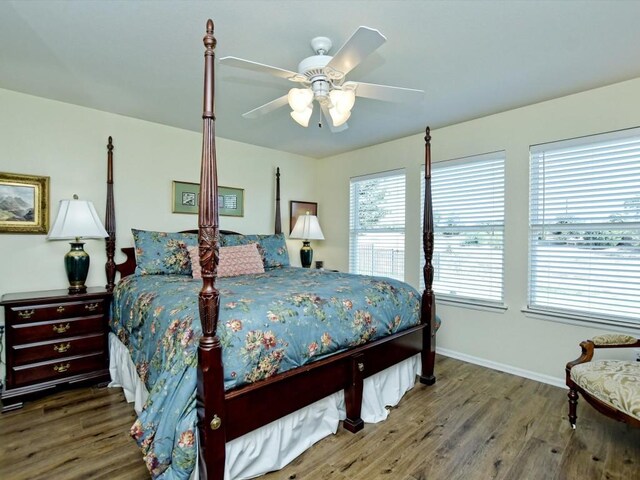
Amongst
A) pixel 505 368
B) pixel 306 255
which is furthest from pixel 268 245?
pixel 505 368

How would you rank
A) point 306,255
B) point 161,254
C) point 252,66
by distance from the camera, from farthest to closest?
point 306,255 → point 161,254 → point 252,66

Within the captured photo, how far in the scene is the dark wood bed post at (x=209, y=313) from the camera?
4.62 feet

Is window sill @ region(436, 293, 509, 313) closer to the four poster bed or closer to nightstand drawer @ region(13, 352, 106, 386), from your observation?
the four poster bed

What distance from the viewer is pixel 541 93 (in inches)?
110

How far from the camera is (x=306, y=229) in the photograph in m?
4.39

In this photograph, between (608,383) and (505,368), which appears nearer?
(608,383)

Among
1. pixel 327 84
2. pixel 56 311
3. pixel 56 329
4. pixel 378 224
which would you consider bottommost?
pixel 56 329

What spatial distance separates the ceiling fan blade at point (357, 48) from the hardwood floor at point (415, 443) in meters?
2.15

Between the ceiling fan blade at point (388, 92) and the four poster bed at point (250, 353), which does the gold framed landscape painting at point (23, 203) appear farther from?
the ceiling fan blade at point (388, 92)

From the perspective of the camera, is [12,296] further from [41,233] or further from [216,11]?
[216,11]

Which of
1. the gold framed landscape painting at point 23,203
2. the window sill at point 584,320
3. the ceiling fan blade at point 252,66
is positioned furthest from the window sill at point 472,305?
the gold framed landscape painting at point 23,203

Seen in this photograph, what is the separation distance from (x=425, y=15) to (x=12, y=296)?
3.44m

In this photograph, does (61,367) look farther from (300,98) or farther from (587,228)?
(587,228)

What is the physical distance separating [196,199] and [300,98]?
237 centimetres
